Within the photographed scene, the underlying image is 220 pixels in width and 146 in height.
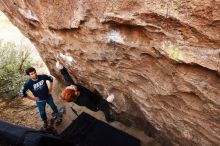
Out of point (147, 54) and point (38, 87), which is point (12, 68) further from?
point (147, 54)

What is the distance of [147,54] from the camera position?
3664 millimetres

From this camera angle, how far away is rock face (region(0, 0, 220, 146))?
9.73 ft

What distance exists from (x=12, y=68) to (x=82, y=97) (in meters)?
3.88

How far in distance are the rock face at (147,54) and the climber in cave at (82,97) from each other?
5.9 inches

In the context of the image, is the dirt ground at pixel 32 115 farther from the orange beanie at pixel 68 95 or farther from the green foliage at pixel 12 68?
the orange beanie at pixel 68 95

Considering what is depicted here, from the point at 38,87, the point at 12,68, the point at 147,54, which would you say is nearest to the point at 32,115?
the point at 38,87

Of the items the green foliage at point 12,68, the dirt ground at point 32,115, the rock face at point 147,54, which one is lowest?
the dirt ground at point 32,115

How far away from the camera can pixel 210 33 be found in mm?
2818

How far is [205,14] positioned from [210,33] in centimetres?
18

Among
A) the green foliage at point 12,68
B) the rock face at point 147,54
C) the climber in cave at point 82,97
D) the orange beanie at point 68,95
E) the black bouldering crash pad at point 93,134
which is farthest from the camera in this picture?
the green foliage at point 12,68

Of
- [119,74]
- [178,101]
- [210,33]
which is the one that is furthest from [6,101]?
[210,33]

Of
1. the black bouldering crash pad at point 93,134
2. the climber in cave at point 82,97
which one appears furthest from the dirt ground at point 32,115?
the climber in cave at point 82,97

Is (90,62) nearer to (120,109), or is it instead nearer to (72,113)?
(120,109)

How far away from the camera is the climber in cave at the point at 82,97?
16.3 ft
